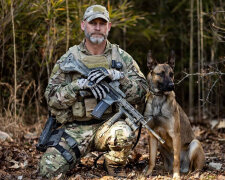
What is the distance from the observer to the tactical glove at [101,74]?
4.14 m

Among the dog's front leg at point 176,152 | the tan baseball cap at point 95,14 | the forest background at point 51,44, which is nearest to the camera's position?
the dog's front leg at point 176,152

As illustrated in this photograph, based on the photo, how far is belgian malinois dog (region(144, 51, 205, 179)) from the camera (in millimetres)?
4242

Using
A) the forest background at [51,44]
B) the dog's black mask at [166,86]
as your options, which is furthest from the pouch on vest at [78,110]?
the forest background at [51,44]

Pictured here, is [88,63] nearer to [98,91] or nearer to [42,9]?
[98,91]

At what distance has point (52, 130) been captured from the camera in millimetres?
4578

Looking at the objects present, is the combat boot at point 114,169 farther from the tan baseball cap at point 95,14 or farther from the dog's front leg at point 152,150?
the tan baseball cap at point 95,14

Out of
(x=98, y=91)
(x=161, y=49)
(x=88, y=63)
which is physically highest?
(x=161, y=49)

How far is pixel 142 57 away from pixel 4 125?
Result: 9.33 feet

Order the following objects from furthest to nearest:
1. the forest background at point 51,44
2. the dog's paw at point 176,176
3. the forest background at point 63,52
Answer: the forest background at point 51,44 < the forest background at point 63,52 < the dog's paw at point 176,176

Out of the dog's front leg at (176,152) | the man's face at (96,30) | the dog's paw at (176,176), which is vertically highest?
the man's face at (96,30)

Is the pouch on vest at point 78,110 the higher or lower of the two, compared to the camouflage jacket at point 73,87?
lower

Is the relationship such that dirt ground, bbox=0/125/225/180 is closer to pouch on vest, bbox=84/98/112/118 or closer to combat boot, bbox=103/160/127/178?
combat boot, bbox=103/160/127/178

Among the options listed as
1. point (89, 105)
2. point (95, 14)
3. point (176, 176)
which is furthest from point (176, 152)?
point (95, 14)

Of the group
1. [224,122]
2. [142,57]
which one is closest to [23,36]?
[142,57]
